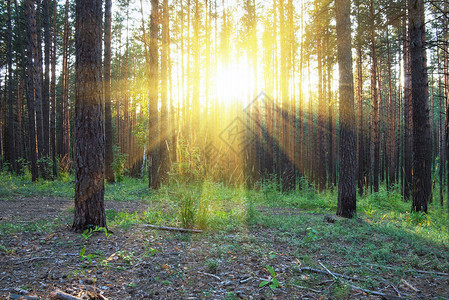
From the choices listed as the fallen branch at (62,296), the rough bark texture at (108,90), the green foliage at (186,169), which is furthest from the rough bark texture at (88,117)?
the rough bark texture at (108,90)

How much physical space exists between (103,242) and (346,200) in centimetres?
564

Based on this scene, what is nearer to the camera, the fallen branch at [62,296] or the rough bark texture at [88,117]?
the fallen branch at [62,296]

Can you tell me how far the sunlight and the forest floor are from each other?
17015mm

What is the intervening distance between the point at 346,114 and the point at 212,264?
16.6 feet

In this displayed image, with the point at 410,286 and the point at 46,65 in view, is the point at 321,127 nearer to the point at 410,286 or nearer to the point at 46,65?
the point at 410,286

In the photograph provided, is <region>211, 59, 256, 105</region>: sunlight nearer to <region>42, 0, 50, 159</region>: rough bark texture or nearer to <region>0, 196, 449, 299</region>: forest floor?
<region>42, 0, 50, 159</region>: rough bark texture

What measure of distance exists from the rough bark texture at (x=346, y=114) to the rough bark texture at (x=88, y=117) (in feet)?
18.1

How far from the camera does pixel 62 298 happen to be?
7.04 ft

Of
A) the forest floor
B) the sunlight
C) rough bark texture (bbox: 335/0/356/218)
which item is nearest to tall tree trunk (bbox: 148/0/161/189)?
the forest floor

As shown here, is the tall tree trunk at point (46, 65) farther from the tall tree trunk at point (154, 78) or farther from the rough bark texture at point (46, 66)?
the tall tree trunk at point (154, 78)

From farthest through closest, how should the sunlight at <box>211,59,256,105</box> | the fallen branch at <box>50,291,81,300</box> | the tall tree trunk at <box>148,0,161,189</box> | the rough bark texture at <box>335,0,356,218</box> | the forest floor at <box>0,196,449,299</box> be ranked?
the sunlight at <box>211,59,256,105</box>, the tall tree trunk at <box>148,0,161,189</box>, the rough bark texture at <box>335,0,356,218</box>, the forest floor at <box>0,196,449,299</box>, the fallen branch at <box>50,291,81,300</box>

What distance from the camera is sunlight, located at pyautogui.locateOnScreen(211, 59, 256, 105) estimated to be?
20812mm

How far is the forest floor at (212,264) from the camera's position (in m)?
2.54

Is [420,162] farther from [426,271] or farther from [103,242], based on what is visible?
[103,242]
